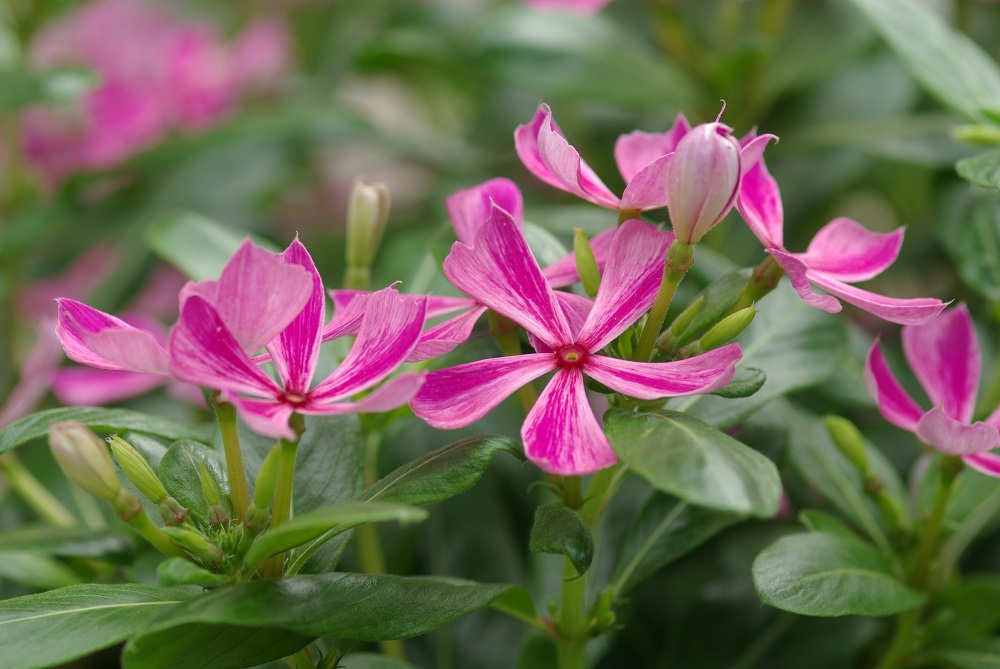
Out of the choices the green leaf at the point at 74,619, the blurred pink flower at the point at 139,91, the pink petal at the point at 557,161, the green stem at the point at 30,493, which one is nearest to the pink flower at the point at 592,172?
the pink petal at the point at 557,161

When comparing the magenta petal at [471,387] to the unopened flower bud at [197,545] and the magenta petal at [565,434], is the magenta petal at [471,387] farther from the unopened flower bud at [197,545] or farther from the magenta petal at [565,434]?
the unopened flower bud at [197,545]

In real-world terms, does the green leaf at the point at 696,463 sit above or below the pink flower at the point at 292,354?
below

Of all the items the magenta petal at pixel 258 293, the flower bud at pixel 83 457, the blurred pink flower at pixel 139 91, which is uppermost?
the blurred pink flower at pixel 139 91

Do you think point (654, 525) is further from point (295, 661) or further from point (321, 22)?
point (321, 22)

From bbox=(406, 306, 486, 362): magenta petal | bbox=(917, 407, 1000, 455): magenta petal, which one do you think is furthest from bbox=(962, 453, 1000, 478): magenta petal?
bbox=(406, 306, 486, 362): magenta petal

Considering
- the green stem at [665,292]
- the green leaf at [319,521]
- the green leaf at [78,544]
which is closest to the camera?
the green leaf at [319,521]

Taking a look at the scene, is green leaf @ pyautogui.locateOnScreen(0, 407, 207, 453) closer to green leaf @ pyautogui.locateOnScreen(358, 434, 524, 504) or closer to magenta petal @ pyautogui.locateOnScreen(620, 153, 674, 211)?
green leaf @ pyautogui.locateOnScreen(358, 434, 524, 504)

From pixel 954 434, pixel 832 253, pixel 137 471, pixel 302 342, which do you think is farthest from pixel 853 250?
pixel 137 471
